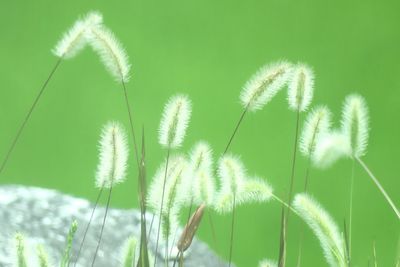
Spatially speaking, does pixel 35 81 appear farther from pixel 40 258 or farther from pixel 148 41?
pixel 40 258

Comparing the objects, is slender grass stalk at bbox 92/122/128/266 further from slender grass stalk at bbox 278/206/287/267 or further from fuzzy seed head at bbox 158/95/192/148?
slender grass stalk at bbox 278/206/287/267

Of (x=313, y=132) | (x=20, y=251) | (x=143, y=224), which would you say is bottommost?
(x=20, y=251)

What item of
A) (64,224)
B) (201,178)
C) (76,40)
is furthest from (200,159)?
(64,224)

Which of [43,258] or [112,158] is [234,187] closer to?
[112,158]

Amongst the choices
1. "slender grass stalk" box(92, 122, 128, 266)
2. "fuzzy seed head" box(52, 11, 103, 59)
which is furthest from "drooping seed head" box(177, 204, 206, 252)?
"fuzzy seed head" box(52, 11, 103, 59)

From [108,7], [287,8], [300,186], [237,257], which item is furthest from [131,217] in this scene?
[287,8]

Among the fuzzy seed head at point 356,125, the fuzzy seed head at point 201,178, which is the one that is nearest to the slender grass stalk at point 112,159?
the fuzzy seed head at point 201,178
